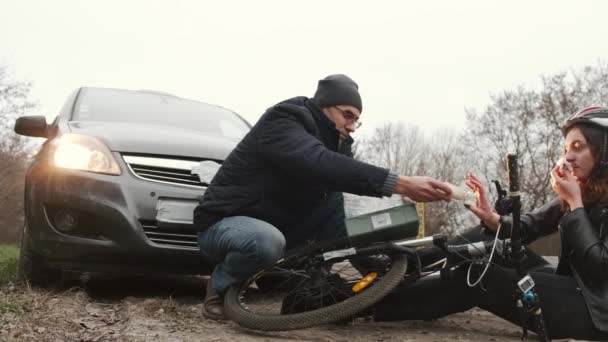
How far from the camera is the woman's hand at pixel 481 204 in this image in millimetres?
3057

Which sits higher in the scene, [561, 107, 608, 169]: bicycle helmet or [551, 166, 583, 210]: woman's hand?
[561, 107, 608, 169]: bicycle helmet

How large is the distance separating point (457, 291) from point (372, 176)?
0.70 metres

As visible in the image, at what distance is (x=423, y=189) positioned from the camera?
292cm

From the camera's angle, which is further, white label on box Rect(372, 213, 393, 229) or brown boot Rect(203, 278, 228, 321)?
brown boot Rect(203, 278, 228, 321)

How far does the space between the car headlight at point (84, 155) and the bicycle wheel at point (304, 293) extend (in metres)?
1.22

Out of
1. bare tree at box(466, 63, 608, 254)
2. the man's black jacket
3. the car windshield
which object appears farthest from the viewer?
bare tree at box(466, 63, 608, 254)

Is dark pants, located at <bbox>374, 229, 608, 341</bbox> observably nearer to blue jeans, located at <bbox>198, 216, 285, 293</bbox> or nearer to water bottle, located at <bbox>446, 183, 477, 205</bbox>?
water bottle, located at <bbox>446, 183, 477, 205</bbox>

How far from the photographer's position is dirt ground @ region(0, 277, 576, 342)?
2.94 meters

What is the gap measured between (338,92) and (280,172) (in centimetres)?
54

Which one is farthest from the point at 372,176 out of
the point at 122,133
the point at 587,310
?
the point at 122,133

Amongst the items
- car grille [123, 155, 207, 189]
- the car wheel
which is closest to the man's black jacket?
car grille [123, 155, 207, 189]

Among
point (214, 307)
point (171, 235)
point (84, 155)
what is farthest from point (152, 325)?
point (84, 155)

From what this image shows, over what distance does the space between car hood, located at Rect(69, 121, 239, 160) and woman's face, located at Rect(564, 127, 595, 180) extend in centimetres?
225

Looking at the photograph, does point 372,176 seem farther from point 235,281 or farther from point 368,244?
point 235,281
